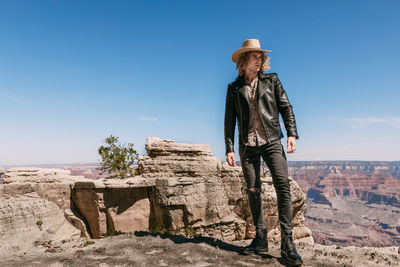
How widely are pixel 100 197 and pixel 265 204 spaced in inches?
261

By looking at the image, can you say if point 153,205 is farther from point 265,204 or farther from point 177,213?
point 265,204

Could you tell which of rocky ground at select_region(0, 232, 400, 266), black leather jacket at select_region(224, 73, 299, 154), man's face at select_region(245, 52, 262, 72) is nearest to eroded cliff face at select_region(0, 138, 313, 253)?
rocky ground at select_region(0, 232, 400, 266)

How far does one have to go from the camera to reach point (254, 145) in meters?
4.64

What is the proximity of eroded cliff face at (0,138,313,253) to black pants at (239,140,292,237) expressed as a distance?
15.0 feet

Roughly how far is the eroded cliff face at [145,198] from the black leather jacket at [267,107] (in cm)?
501

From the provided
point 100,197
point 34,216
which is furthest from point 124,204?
point 34,216

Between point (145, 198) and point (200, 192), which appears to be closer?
point (145, 198)

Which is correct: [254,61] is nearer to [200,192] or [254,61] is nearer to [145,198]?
[200,192]

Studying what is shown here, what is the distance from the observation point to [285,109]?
4730mm

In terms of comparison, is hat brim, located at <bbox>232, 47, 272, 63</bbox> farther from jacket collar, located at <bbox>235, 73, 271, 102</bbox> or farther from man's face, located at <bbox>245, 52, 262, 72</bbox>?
jacket collar, located at <bbox>235, 73, 271, 102</bbox>

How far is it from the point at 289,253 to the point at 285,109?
8.06 feet

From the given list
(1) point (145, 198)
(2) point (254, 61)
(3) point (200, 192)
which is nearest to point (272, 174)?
(2) point (254, 61)

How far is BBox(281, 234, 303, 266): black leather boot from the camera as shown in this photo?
4.16 m

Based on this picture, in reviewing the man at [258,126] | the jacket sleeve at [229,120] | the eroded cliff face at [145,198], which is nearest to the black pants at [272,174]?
the man at [258,126]
